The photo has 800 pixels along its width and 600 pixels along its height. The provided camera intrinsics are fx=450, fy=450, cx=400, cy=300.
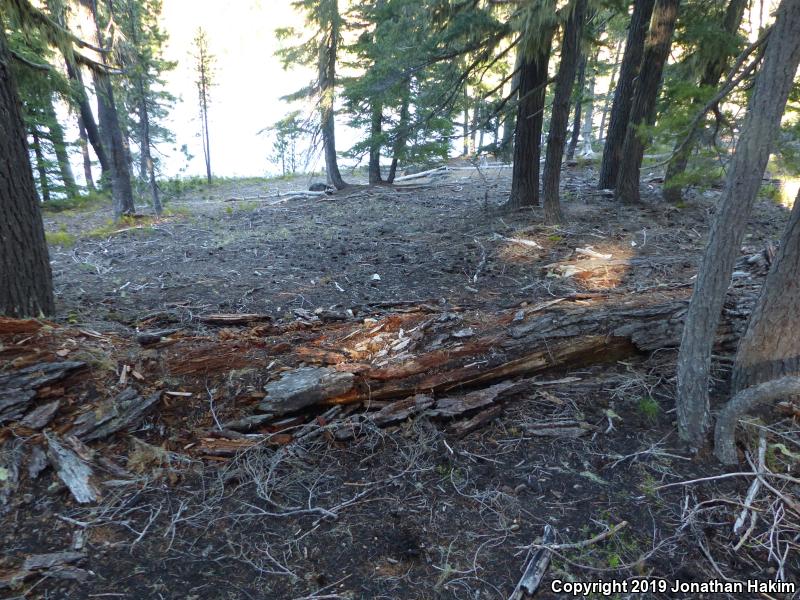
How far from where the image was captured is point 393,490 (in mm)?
3064

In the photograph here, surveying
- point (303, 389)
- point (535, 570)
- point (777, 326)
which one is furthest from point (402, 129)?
point (535, 570)

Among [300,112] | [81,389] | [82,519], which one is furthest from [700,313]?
[300,112]

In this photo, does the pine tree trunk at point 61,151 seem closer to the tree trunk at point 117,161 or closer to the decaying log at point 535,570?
the tree trunk at point 117,161

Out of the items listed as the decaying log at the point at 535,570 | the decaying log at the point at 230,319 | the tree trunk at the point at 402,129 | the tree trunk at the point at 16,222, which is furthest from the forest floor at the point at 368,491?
the tree trunk at the point at 402,129

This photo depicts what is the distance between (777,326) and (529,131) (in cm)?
734

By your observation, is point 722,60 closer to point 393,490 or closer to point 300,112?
point 393,490

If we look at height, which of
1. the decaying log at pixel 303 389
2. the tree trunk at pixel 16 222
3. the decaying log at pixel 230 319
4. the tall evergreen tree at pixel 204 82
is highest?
the tall evergreen tree at pixel 204 82

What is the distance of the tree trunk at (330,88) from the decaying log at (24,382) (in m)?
12.0

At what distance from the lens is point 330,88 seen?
15.5 m

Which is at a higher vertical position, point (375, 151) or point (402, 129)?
point (375, 151)

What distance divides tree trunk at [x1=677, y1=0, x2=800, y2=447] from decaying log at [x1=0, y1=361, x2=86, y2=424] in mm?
4515

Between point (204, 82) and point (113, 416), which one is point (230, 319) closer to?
point (113, 416)

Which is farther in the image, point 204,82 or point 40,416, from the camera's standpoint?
point 204,82

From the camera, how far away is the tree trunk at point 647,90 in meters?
8.79
